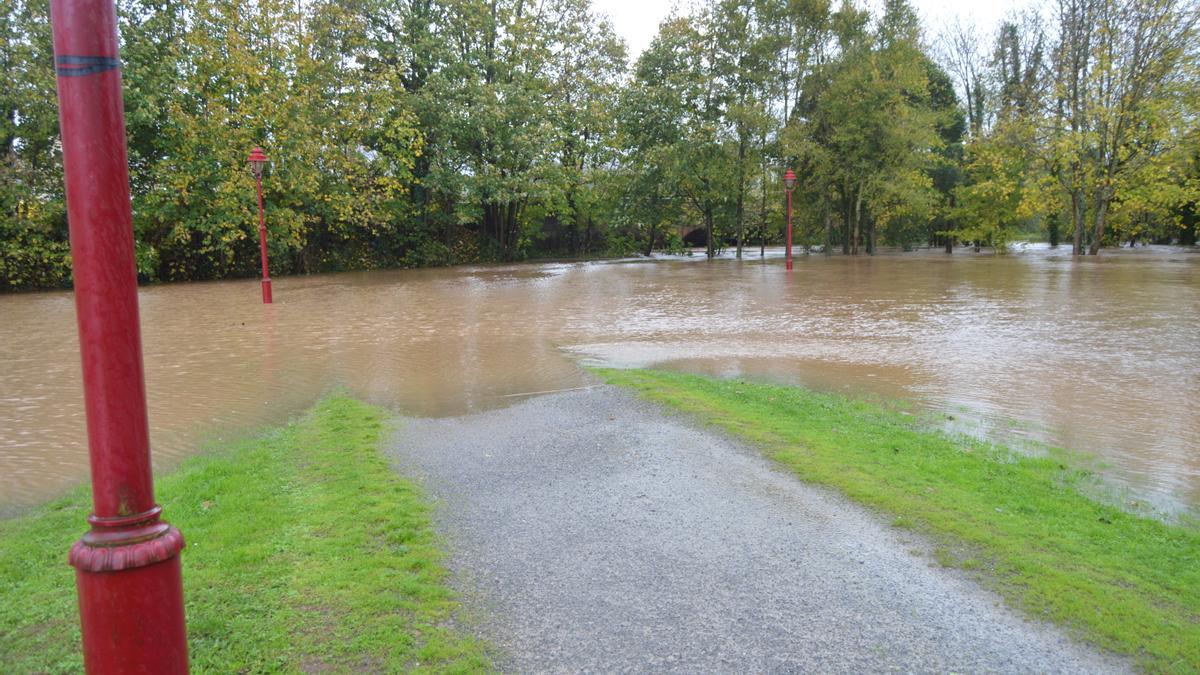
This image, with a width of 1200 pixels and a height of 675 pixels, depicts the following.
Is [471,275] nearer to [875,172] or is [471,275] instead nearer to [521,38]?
[521,38]

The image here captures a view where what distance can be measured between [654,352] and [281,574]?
875 cm

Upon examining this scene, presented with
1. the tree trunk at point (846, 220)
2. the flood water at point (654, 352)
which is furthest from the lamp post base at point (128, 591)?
the tree trunk at point (846, 220)

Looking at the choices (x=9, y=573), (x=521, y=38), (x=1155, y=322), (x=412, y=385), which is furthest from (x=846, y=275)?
(x=9, y=573)

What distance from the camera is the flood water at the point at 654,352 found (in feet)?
25.0

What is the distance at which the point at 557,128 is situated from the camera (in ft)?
116

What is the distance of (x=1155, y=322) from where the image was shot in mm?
14414

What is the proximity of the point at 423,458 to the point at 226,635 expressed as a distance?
3.13 metres

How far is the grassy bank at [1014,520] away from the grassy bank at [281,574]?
112 inches

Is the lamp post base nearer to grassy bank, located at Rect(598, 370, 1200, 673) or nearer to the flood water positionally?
grassy bank, located at Rect(598, 370, 1200, 673)

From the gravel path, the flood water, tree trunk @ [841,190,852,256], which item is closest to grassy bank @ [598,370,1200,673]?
the gravel path

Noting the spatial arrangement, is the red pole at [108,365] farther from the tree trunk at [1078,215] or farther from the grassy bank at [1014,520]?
the tree trunk at [1078,215]

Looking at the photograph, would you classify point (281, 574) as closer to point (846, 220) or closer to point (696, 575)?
point (696, 575)

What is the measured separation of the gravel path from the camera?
332 centimetres

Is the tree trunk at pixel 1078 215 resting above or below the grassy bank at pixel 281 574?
above
